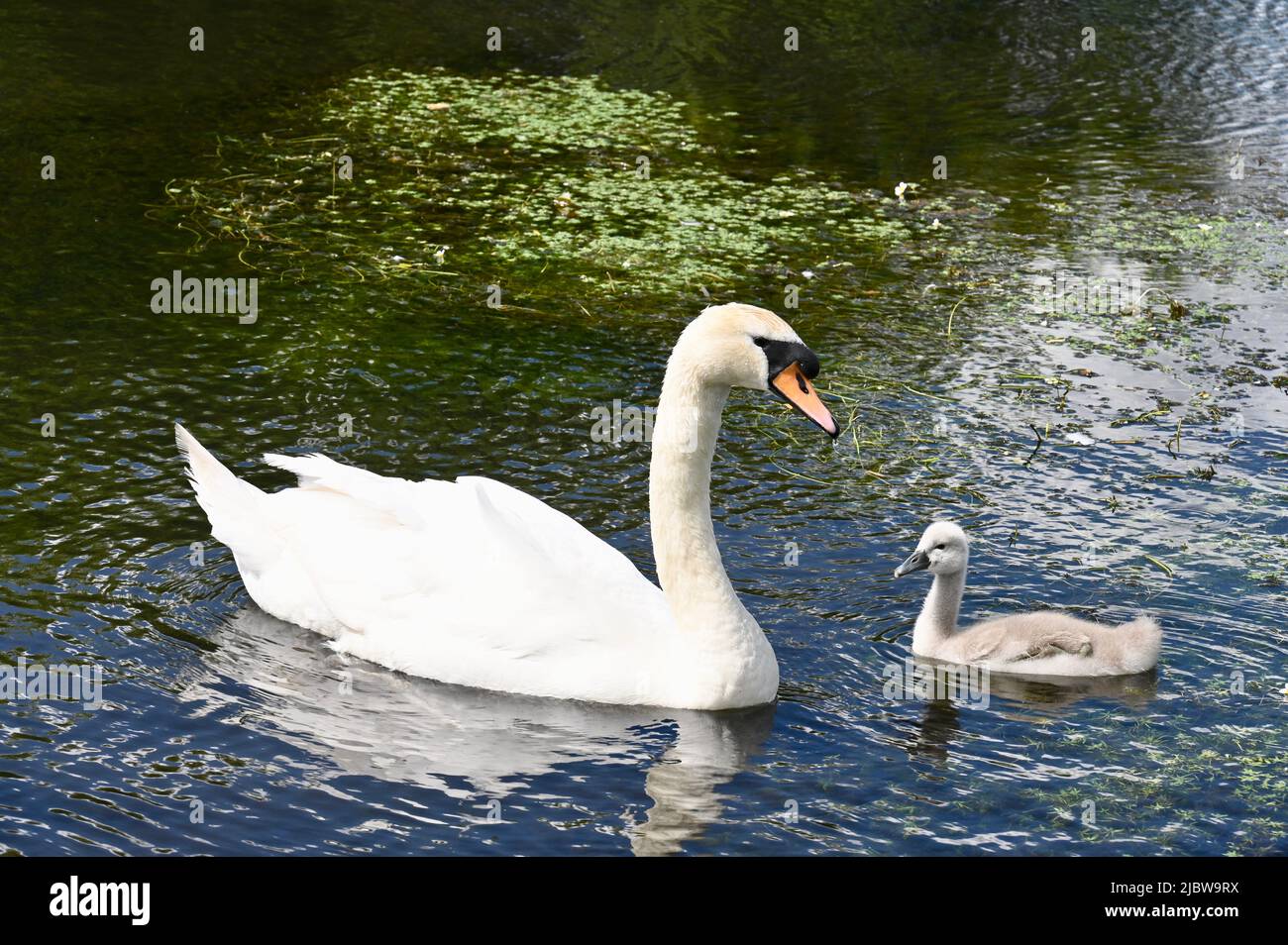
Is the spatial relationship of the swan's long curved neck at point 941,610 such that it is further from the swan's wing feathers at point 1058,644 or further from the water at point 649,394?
the swan's wing feathers at point 1058,644

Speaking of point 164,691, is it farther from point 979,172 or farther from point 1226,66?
point 1226,66

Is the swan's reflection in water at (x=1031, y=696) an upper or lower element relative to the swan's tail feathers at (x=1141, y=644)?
lower

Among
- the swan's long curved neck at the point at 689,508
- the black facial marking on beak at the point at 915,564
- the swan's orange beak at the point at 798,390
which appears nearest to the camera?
the swan's orange beak at the point at 798,390

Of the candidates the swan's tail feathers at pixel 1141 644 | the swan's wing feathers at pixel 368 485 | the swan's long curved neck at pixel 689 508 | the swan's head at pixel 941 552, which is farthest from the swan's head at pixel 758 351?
the swan's tail feathers at pixel 1141 644

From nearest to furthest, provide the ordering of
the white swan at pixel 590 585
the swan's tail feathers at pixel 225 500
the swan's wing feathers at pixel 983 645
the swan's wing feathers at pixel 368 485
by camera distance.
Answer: the white swan at pixel 590 585 < the swan's wing feathers at pixel 983 645 < the swan's wing feathers at pixel 368 485 < the swan's tail feathers at pixel 225 500

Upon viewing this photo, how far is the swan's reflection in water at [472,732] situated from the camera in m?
7.50

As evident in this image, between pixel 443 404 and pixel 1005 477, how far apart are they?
3797mm

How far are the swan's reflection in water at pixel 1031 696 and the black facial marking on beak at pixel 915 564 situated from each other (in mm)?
462

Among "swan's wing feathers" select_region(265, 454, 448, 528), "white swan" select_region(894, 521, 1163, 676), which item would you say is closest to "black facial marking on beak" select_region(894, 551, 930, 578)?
"white swan" select_region(894, 521, 1163, 676)

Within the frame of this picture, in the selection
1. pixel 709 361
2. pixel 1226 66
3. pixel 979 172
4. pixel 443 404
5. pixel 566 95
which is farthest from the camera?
pixel 1226 66

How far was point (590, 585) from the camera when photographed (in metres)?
8.39

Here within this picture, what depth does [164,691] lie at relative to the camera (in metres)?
8.21

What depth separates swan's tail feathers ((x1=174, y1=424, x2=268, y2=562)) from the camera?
927 cm
